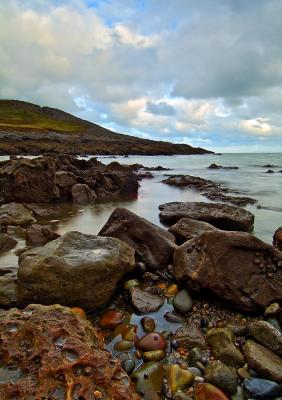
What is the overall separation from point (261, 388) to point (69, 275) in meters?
2.61

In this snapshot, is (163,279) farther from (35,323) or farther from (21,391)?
(21,391)

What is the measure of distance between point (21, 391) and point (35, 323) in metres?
0.73

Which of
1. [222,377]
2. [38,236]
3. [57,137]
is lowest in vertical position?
[222,377]

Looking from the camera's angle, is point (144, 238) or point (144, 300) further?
point (144, 238)

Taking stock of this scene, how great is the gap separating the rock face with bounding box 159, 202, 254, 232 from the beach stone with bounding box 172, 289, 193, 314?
5.44 m

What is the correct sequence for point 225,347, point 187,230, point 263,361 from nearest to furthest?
1. point 263,361
2. point 225,347
3. point 187,230

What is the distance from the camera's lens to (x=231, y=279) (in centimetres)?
503

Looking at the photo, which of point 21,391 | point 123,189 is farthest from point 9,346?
point 123,189

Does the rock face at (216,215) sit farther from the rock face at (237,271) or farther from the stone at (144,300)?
the stone at (144,300)

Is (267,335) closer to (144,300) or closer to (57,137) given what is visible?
(144,300)

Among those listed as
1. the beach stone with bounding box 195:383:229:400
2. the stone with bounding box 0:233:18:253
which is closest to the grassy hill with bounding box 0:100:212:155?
the stone with bounding box 0:233:18:253

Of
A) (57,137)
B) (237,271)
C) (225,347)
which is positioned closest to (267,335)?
(225,347)

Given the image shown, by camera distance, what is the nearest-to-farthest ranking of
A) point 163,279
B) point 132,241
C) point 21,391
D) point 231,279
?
point 21,391
point 231,279
point 163,279
point 132,241

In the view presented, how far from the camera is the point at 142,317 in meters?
4.75
